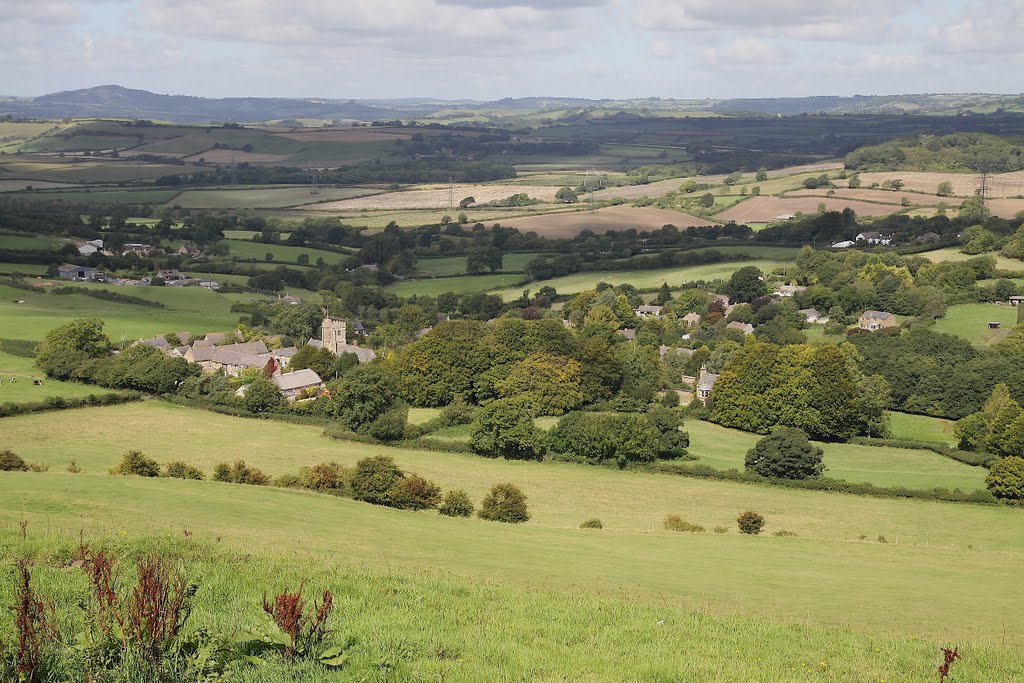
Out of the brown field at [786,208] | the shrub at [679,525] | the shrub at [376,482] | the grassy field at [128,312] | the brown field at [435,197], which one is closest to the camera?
the shrub at [679,525]

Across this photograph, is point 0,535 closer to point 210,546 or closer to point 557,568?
point 210,546

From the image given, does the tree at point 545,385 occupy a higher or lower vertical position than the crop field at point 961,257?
lower

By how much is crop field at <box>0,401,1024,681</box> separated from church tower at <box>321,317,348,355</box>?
94.8ft

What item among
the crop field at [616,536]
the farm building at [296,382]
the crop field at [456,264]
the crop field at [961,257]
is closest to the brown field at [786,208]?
the crop field at [961,257]

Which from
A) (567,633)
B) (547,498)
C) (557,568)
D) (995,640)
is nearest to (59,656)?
(567,633)

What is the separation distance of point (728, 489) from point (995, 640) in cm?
2797

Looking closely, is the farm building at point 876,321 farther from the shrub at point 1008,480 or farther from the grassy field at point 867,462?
the shrub at point 1008,480

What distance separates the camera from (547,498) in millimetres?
44469

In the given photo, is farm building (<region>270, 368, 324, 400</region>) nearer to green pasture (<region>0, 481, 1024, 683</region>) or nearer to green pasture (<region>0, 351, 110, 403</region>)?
green pasture (<region>0, 351, 110, 403</region>)

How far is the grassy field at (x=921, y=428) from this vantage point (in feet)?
202

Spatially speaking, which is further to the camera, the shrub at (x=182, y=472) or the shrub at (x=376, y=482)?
the shrub at (x=182, y=472)

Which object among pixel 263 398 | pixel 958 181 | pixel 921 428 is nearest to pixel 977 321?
pixel 921 428

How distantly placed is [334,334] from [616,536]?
53.5m

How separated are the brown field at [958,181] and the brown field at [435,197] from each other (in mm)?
54369
